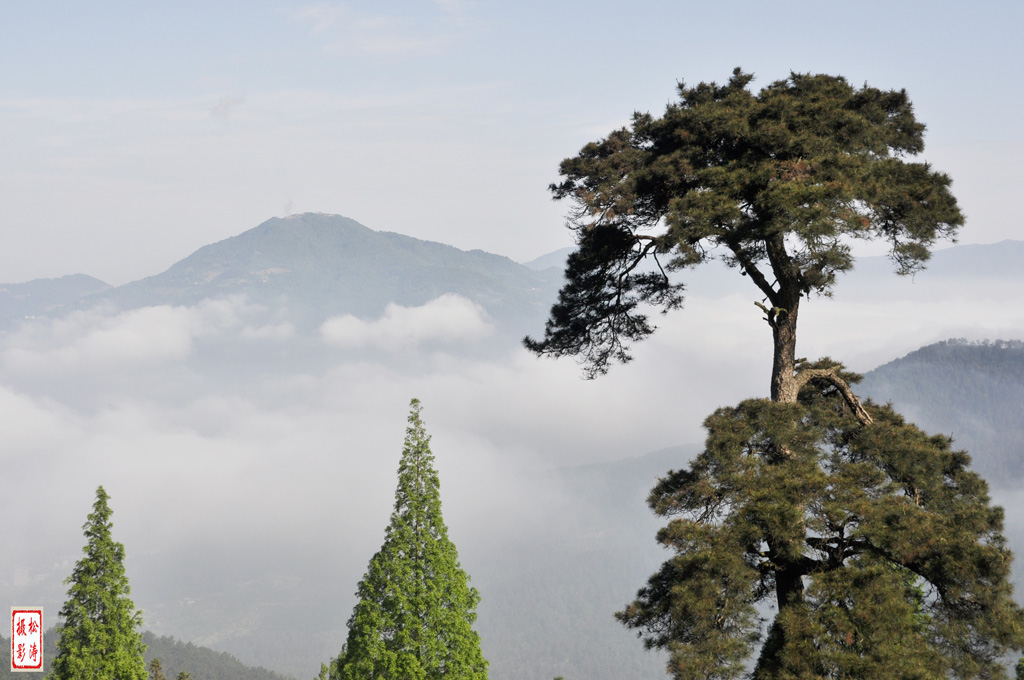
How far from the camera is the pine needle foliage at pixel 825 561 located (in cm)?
783

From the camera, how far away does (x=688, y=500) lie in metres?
9.02

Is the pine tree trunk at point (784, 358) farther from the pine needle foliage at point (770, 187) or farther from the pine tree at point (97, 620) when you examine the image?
the pine tree at point (97, 620)

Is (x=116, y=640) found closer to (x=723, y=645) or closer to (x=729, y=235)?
(x=723, y=645)

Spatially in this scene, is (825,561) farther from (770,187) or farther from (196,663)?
(196,663)

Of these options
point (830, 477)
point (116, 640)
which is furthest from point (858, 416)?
point (116, 640)

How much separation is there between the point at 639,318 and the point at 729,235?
2.71 m

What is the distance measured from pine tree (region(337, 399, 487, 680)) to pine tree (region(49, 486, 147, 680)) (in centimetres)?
510

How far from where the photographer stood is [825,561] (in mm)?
8477

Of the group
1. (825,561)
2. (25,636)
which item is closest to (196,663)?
(25,636)

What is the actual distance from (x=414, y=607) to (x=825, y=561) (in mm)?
5698

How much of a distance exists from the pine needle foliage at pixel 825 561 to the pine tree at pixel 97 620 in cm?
998

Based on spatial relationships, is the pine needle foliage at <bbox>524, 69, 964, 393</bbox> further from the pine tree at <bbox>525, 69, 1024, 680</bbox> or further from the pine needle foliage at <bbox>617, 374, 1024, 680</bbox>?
the pine needle foliage at <bbox>617, 374, 1024, 680</bbox>

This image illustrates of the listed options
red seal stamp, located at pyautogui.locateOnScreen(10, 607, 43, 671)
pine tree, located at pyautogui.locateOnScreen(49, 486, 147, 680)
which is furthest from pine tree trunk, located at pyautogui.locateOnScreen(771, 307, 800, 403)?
red seal stamp, located at pyautogui.locateOnScreen(10, 607, 43, 671)

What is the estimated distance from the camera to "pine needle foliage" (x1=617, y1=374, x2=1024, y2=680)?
783cm
